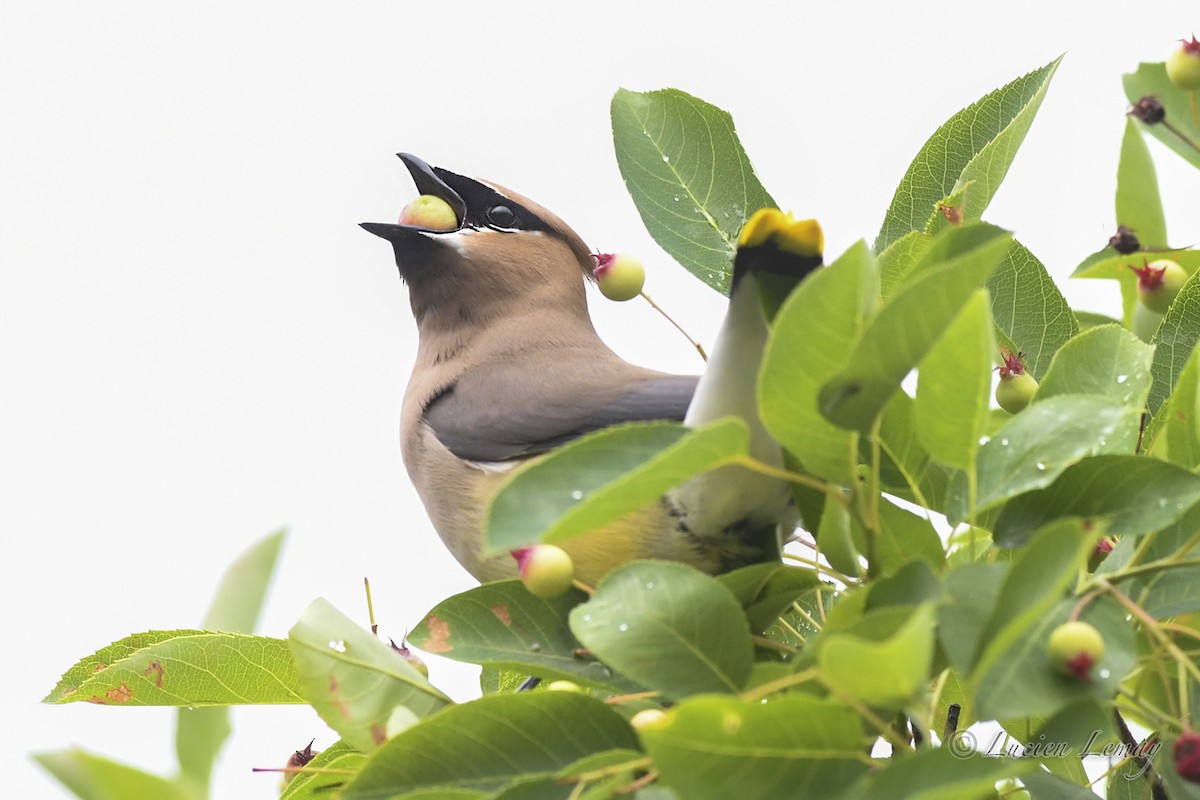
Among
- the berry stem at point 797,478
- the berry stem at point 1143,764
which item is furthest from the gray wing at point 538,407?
the berry stem at point 797,478

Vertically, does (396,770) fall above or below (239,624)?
below

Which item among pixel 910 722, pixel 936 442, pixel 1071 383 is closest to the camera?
pixel 936 442

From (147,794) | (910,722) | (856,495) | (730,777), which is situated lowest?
(910,722)

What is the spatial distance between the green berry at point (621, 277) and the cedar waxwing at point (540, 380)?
0.21 metres

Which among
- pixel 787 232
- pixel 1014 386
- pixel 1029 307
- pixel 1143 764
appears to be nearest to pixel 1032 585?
pixel 787 232

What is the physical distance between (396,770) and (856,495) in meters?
0.54

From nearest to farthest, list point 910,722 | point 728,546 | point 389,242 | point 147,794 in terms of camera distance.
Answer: point 147,794 → point 910,722 → point 728,546 → point 389,242

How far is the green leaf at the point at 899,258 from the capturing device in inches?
78.1

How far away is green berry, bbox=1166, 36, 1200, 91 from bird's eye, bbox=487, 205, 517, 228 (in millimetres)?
1732

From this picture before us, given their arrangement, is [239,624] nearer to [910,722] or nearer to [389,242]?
[910,722]

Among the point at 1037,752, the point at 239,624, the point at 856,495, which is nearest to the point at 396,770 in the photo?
the point at 239,624

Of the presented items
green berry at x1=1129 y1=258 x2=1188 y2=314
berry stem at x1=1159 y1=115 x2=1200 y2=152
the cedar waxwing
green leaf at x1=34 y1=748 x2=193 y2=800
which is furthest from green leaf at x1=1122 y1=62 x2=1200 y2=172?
green leaf at x1=34 y1=748 x2=193 y2=800

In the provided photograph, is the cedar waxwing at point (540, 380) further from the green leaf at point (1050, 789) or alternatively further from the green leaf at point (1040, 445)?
the green leaf at point (1050, 789)

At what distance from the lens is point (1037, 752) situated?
1.46 metres
